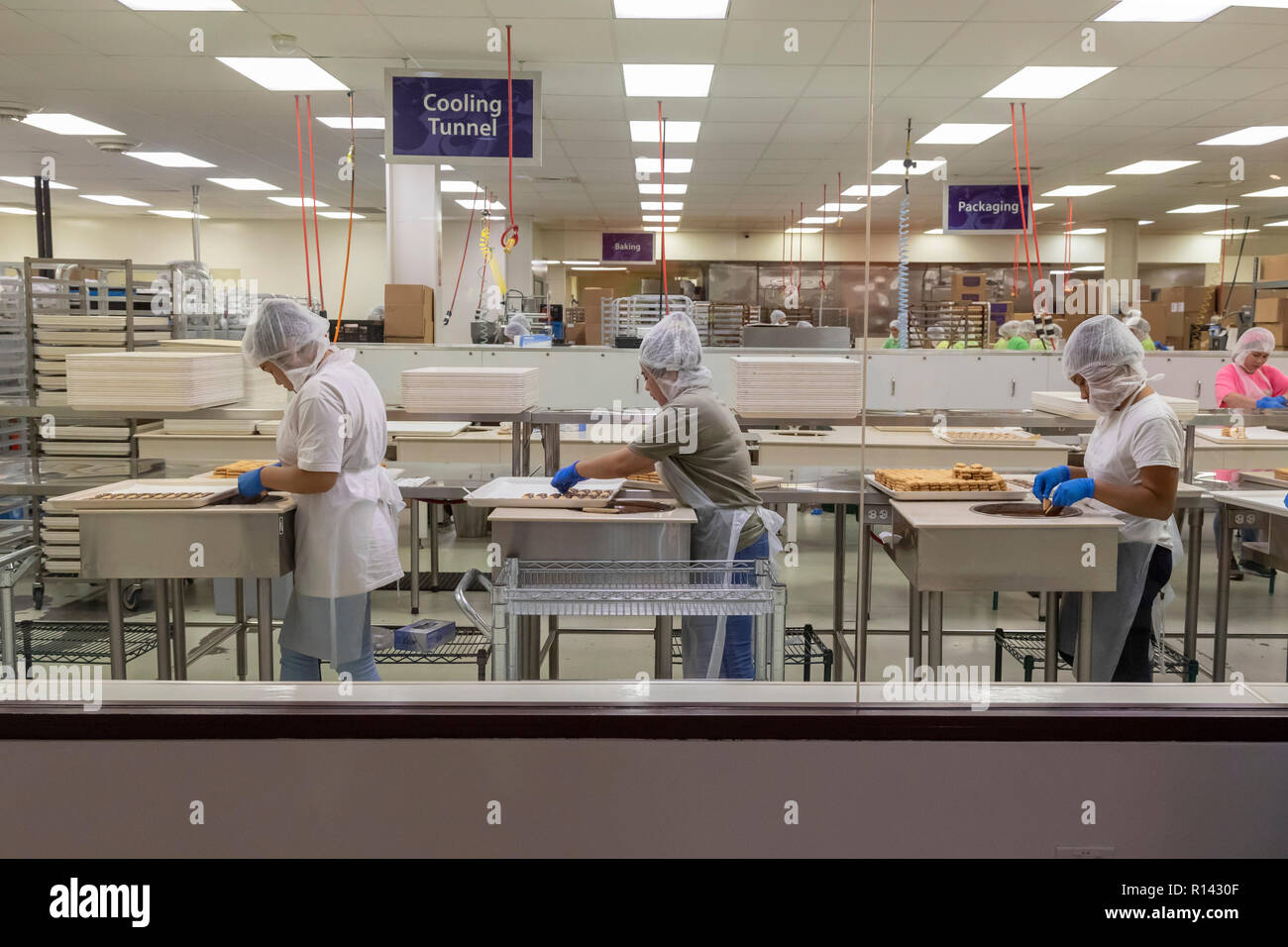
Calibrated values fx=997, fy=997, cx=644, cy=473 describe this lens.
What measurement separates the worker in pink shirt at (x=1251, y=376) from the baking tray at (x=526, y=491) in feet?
8.57

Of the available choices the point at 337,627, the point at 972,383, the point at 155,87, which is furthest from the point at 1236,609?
the point at 155,87

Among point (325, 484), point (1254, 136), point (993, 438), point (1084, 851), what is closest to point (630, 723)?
point (1084, 851)

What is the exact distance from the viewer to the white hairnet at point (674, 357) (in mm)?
2965

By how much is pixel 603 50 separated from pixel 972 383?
116 inches

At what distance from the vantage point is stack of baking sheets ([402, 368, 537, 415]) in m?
3.24

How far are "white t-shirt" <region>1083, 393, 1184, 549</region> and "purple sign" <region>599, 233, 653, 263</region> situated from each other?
11019 mm

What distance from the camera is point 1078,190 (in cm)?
1020

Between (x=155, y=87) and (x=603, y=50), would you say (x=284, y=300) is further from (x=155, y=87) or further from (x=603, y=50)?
(x=155, y=87)

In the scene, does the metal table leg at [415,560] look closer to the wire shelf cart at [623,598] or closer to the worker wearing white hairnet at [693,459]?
the worker wearing white hairnet at [693,459]

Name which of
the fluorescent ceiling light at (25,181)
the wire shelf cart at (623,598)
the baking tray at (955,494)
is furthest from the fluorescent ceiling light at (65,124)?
the baking tray at (955,494)

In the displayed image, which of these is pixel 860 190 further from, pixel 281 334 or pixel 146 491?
pixel 146 491

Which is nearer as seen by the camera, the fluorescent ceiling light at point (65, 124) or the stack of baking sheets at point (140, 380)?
the stack of baking sheets at point (140, 380)

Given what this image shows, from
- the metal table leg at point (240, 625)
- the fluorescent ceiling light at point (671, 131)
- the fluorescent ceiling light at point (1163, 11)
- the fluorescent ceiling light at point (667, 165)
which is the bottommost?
the metal table leg at point (240, 625)

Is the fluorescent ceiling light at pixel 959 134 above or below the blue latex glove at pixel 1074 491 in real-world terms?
above
